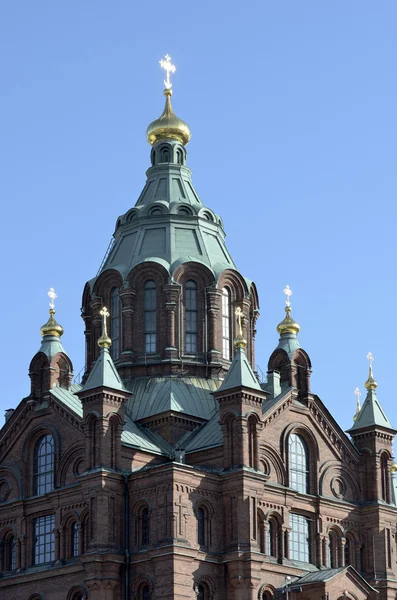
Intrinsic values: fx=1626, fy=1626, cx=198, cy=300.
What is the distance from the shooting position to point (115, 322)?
239 feet

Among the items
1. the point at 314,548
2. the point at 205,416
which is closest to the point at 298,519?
the point at 314,548

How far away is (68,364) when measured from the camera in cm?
7000

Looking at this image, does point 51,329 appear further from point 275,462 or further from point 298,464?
point 298,464

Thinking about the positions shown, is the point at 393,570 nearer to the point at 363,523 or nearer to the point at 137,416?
the point at 363,523

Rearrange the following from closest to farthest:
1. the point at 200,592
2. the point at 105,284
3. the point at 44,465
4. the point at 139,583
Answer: the point at 139,583 < the point at 200,592 < the point at 44,465 < the point at 105,284

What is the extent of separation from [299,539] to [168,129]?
71.0ft

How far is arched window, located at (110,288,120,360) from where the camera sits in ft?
238

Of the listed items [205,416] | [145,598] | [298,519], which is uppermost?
[205,416]

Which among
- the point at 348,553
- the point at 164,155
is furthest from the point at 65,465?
the point at 164,155

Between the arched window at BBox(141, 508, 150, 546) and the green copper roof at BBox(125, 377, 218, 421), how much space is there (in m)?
5.77

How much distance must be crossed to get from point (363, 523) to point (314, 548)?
3.19m

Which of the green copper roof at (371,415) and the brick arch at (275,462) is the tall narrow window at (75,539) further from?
the green copper roof at (371,415)

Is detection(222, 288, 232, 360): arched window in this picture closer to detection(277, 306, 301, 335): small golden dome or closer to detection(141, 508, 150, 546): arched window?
detection(277, 306, 301, 335): small golden dome

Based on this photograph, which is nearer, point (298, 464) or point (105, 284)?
point (298, 464)
